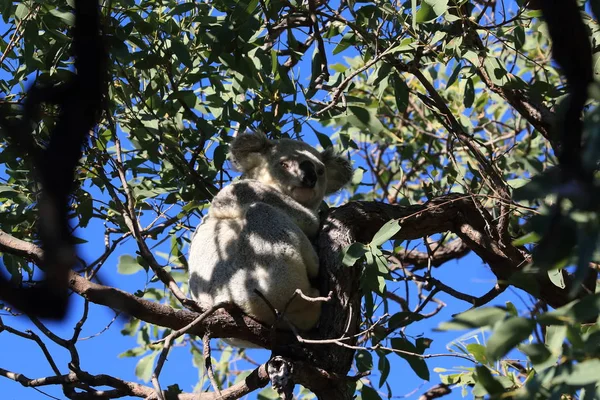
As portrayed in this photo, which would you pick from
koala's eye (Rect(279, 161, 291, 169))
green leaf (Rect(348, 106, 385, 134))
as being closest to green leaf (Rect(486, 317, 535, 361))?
green leaf (Rect(348, 106, 385, 134))

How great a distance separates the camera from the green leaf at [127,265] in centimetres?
454

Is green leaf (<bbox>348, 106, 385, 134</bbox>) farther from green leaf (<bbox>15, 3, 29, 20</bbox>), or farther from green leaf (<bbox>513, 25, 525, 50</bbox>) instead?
green leaf (<bbox>15, 3, 29, 20</bbox>)

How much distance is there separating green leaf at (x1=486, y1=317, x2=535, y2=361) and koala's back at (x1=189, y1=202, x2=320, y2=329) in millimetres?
2345

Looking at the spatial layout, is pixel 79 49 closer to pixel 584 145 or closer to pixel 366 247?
pixel 584 145

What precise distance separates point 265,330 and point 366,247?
0.70m

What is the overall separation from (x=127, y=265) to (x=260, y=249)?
928mm

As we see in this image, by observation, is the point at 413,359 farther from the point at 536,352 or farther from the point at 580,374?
the point at 580,374

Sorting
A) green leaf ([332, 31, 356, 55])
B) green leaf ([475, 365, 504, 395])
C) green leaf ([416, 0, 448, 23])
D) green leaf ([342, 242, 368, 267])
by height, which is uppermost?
green leaf ([332, 31, 356, 55])

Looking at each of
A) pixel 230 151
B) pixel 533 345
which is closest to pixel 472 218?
pixel 230 151

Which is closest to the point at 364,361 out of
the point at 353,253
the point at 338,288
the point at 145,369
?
the point at 338,288

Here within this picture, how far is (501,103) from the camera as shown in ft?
25.2

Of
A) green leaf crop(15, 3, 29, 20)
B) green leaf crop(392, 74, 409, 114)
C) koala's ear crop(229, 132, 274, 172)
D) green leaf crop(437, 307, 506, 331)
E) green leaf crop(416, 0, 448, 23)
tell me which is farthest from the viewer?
koala's ear crop(229, 132, 274, 172)

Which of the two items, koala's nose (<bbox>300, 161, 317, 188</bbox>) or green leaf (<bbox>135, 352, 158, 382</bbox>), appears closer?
green leaf (<bbox>135, 352, 158, 382</bbox>)

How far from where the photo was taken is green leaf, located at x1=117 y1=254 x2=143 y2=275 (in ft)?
14.9
